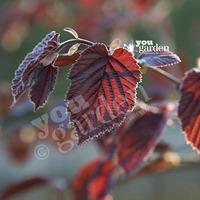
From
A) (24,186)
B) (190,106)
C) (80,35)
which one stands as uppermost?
(80,35)

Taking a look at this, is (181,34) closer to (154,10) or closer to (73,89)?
(154,10)

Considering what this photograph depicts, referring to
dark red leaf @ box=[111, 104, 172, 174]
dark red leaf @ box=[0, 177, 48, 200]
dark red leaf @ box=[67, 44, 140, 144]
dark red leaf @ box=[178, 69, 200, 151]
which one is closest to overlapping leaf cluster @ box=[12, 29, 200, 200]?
dark red leaf @ box=[67, 44, 140, 144]

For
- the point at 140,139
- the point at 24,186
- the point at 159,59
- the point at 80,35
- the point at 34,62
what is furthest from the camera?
the point at 80,35

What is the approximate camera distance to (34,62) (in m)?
0.82

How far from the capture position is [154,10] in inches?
147

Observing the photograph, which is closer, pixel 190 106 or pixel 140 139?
pixel 190 106

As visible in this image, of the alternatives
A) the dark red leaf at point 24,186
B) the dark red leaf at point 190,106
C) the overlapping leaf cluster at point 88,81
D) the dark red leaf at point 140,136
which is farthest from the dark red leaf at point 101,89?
the dark red leaf at point 24,186

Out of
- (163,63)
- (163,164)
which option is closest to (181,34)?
(163,164)

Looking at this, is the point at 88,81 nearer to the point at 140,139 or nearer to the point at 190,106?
the point at 190,106

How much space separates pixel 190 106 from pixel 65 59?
210 mm

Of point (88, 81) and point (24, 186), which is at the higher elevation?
point (24, 186)

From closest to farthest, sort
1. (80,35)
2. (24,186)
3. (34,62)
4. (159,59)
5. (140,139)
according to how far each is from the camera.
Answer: (34,62) < (159,59) < (140,139) < (24,186) < (80,35)

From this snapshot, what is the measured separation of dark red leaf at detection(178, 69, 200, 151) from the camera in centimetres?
99

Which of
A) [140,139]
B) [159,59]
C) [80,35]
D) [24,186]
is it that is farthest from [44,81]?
[80,35]
